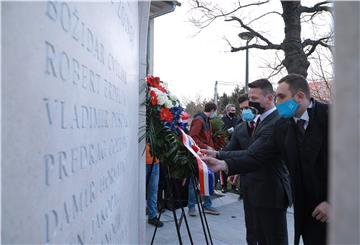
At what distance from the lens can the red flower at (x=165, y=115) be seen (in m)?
3.24

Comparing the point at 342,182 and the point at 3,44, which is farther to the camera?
the point at 3,44

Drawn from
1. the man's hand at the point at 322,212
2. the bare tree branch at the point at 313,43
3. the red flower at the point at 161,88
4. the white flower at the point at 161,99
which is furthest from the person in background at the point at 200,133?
the bare tree branch at the point at 313,43

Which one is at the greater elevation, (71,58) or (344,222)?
(71,58)

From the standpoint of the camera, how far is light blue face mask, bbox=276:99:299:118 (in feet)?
8.79

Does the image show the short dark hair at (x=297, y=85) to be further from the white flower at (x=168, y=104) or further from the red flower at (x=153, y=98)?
the red flower at (x=153, y=98)

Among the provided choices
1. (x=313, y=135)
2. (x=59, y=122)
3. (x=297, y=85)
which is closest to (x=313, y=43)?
(x=297, y=85)

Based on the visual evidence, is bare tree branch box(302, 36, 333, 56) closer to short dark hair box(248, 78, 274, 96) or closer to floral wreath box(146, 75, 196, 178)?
short dark hair box(248, 78, 274, 96)

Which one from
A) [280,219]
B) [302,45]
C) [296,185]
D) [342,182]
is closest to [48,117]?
[342,182]

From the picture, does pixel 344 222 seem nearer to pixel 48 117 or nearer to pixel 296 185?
pixel 48 117

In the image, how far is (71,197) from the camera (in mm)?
1117

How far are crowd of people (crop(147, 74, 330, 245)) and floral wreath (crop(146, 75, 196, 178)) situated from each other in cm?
26

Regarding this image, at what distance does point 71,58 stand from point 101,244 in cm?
81

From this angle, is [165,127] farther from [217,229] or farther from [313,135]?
[217,229]

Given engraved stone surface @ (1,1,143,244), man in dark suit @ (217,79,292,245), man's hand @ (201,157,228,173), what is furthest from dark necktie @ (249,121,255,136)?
engraved stone surface @ (1,1,143,244)
